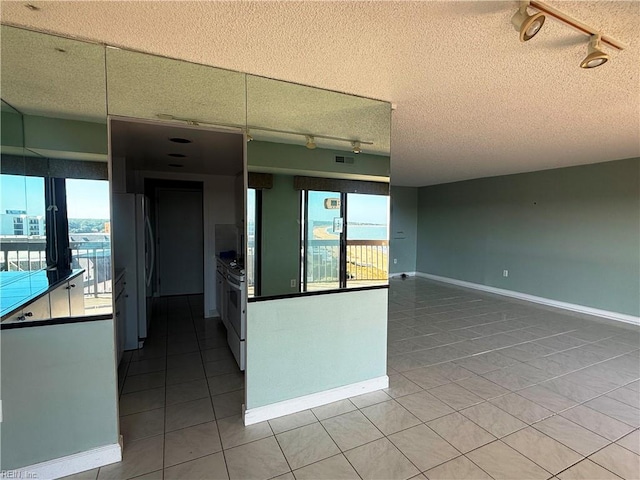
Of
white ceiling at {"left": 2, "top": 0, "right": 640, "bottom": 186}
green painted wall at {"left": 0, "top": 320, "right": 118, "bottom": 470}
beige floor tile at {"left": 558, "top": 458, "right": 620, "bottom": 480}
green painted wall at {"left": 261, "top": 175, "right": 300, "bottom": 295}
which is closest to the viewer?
white ceiling at {"left": 2, "top": 0, "right": 640, "bottom": 186}

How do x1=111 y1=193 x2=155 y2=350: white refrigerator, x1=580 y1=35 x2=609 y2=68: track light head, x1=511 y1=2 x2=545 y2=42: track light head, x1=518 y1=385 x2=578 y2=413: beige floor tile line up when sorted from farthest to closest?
1. x1=111 y1=193 x2=155 y2=350: white refrigerator
2. x1=518 y1=385 x2=578 y2=413: beige floor tile
3. x1=580 y1=35 x2=609 y2=68: track light head
4. x1=511 y1=2 x2=545 y2=42: track light head

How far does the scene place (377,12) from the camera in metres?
1.41

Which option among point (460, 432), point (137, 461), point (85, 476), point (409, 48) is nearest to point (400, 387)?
point (460, 432)

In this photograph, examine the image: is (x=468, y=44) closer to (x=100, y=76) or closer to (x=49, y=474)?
(x=100, y=76)

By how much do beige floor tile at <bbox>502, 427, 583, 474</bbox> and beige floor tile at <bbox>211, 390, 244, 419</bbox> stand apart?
6.14 feet

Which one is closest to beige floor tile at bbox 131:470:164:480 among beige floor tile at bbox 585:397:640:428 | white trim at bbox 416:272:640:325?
beige floor tile at bbox 585:397:640:428

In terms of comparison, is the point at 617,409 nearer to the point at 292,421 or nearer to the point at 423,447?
the point at 423,447

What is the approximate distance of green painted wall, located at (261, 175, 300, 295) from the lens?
224cm

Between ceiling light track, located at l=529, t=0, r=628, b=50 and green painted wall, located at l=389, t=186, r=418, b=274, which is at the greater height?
ceiling light track, located at l=529, t=0, r=628, b=50

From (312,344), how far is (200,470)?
1008 mm

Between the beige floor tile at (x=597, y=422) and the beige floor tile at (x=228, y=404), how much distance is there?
245 centimetres

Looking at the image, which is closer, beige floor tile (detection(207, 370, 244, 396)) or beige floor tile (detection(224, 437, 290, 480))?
beige floor tile (detection(224, 437, 290, 480))

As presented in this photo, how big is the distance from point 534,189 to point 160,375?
257 inches

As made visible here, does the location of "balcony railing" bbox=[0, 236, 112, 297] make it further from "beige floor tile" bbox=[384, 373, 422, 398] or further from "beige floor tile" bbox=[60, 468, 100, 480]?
"beige floor tile" bbox=[384, 373, 422, 398]
